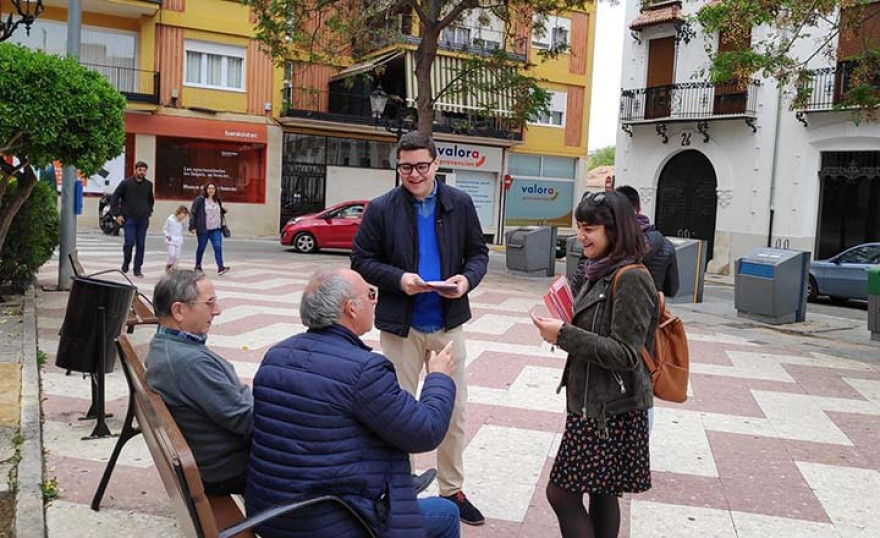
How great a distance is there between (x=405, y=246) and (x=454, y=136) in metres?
27.3

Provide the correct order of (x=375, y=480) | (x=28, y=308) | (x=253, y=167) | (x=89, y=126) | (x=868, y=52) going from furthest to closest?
(x=253, y=167) < (x=868, y=52) < (x=28, y=308) < (x=89, y=126) < (x=375, y=480)

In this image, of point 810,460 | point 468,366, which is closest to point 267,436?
point 810,460

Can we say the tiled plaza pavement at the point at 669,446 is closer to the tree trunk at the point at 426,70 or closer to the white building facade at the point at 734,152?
the tree trunk at the point at 426,70

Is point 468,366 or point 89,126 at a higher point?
point 89,126

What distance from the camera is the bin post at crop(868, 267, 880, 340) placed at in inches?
422

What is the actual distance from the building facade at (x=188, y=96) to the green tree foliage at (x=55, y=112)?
19.2m

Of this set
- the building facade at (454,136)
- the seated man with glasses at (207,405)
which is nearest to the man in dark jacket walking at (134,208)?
the seated man with glasses at (207,405)

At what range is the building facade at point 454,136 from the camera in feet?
90.5

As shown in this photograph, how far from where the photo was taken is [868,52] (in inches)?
434

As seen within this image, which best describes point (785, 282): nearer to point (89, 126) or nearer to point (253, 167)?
point (89, 126)

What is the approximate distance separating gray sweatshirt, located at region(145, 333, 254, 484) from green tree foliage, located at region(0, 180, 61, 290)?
7.14m

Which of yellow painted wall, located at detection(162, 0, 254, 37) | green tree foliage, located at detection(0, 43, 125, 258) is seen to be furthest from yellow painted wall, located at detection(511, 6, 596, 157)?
green tree foliage, located at detection(0, 43, 125, 258)

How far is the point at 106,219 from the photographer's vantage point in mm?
24203

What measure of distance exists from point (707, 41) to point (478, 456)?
21878mm
